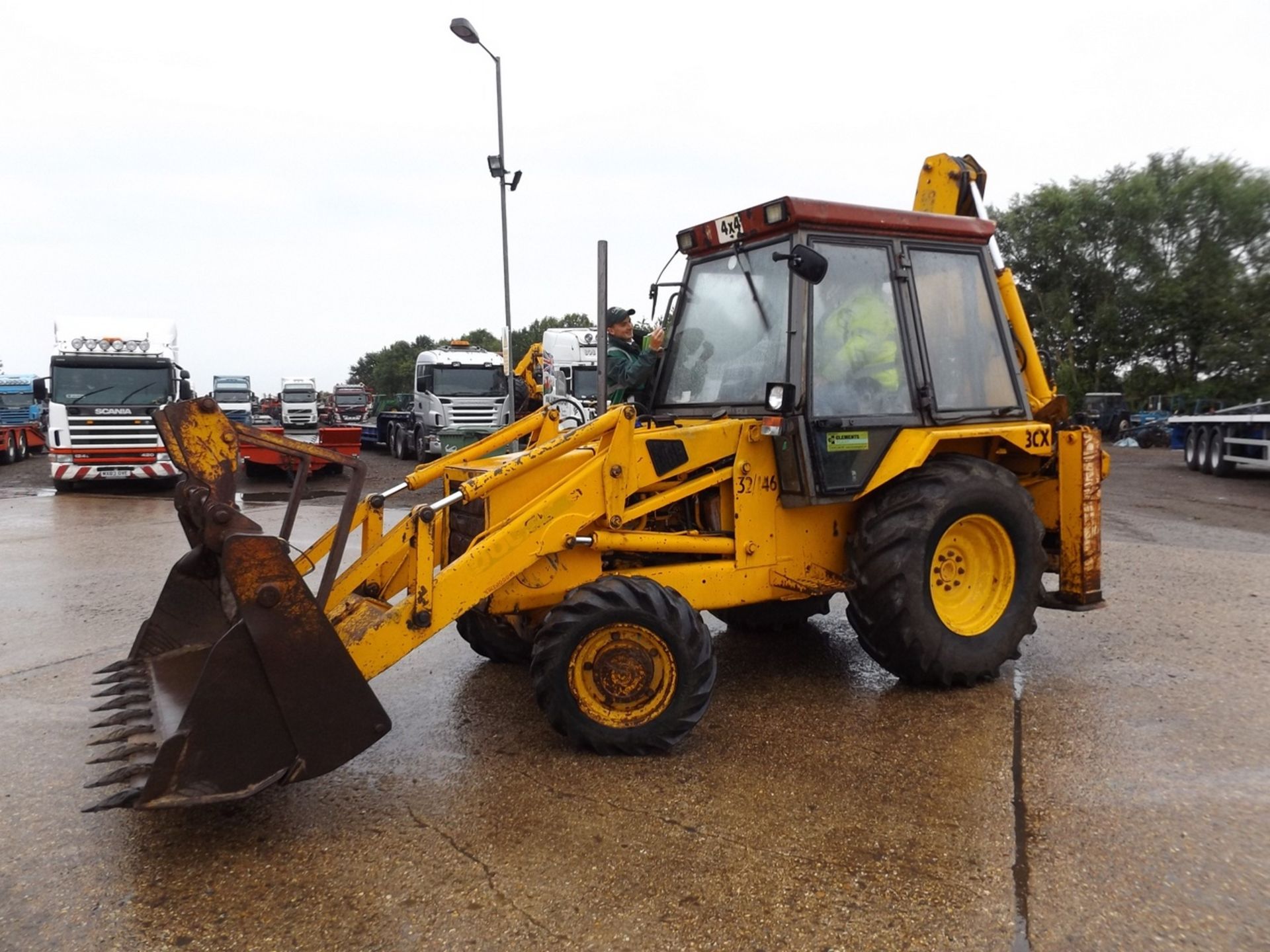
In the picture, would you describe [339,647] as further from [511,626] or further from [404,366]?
[404,366]

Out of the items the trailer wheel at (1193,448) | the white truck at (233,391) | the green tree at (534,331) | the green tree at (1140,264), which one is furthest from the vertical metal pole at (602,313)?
the green tree at (534,331)

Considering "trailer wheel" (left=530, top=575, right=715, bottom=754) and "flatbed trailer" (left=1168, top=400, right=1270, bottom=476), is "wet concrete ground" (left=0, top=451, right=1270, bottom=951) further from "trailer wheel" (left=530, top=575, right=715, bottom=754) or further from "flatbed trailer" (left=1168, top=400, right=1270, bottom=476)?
"flatbed trailer" (left=1168, top=400, right=1270, bottom=476)

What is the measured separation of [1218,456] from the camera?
60.0 ft

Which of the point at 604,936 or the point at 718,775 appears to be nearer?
the point at 604,936

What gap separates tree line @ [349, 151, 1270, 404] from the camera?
34.1 meters

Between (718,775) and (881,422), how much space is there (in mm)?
1909

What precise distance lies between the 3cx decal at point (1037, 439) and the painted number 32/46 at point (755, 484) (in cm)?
146

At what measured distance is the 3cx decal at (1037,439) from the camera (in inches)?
205

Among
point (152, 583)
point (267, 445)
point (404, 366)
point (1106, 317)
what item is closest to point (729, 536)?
point (267, 445)

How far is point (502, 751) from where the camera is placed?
425 centimetres

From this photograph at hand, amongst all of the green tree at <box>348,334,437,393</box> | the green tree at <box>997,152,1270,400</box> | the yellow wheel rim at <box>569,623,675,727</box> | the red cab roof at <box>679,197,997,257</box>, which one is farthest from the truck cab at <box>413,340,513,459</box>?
the green tree at <box>348,334,437,393</box>

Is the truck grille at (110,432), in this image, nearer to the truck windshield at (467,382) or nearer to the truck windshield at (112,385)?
the truck windshield at (112,385)

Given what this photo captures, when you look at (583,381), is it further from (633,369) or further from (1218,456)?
(633,369)

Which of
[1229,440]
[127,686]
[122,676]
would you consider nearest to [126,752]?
[127,686]
